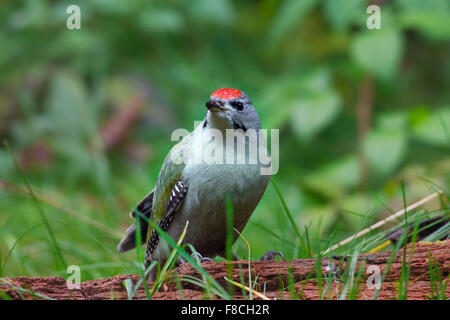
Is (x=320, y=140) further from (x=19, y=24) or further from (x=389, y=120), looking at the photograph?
(x=19, y=24)

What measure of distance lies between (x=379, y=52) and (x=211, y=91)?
2.09 metres

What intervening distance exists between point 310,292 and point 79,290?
2.86 ft

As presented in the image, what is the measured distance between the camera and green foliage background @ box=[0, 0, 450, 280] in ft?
14.6

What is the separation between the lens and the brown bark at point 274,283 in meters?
2.13

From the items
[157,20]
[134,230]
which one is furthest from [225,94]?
[157,20]

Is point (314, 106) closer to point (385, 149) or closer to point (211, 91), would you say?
point (385, 149)

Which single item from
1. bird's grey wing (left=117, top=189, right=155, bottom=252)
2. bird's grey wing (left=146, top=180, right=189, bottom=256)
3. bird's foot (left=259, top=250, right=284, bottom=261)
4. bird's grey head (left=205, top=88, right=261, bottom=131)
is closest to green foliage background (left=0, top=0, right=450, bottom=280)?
bird's grey wing (left=117, top=189, right=155, bottom=252)

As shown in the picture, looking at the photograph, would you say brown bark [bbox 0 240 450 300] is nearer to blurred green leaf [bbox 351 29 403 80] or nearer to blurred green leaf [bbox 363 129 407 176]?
blurred green leaf [bbox 363 129 407 176]

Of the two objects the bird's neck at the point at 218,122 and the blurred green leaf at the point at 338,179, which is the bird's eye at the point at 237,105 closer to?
the bird's neck at the point at 218,122

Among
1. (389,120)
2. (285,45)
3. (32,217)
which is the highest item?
(285,45)

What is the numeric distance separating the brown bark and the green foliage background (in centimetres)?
169

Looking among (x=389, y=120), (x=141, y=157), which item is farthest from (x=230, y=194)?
(x=141, y=157)

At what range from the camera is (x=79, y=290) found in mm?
2258

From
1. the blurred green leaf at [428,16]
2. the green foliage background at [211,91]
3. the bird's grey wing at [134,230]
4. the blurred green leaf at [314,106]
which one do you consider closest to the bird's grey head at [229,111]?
the bird's grey wing at [134,230]
